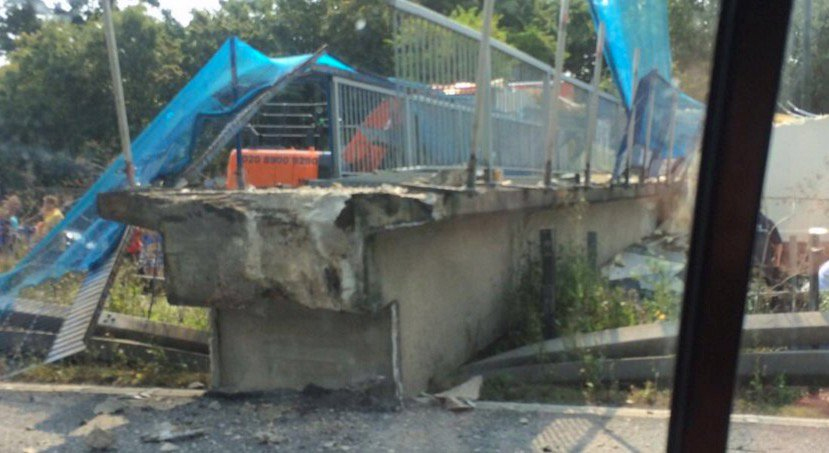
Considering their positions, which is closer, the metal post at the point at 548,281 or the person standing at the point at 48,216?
the metal post at the point at 548,281

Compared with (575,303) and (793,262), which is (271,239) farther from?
(793,262)

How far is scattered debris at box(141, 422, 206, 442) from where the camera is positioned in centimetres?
480

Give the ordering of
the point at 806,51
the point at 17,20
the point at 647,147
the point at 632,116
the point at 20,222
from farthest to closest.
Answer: the point at 647,147 < the point at 632,116 < the point at 20,222 < the point at 17,20 < the point at 806,51

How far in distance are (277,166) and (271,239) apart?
641 centimetres

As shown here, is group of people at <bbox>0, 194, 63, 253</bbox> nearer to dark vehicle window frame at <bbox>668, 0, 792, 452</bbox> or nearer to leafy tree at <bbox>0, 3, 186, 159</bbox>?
leafy tree at <bbox>0, 3, 186, 159</bbox>

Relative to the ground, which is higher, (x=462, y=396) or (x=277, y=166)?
(x=277, y=166)

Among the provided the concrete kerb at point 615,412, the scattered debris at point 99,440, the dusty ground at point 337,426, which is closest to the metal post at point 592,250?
the concrete kerb at point 615,412

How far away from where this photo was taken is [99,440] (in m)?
4.64

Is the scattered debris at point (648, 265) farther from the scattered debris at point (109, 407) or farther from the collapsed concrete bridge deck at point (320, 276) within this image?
the scattered debris at point (109, 407)

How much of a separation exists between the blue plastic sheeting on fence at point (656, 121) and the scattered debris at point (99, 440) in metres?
3.73

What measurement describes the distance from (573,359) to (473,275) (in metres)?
0.94

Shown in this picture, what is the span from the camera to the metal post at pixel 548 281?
22.1 feet

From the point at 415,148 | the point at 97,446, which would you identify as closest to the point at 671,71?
the point at 415,148

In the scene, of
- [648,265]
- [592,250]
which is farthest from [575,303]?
[592,250]
